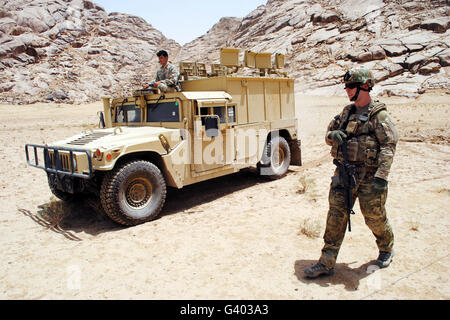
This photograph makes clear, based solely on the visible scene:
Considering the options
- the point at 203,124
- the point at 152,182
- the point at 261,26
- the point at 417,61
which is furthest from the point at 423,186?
the point at 261,26

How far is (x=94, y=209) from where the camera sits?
18.6ft

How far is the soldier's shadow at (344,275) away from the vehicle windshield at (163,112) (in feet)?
10.4

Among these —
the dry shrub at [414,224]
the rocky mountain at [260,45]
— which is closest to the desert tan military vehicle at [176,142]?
the dry shrub at [414,224]

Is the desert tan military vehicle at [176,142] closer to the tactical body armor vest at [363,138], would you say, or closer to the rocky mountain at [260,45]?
the tactical body armor vest at [363,138]

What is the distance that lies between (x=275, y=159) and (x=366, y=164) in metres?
4.33

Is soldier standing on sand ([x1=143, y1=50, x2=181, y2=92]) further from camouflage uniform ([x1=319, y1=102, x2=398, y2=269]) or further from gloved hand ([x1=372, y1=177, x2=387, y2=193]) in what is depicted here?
gloved hand ([x1=372, y1=177, x2=387, y2=193])

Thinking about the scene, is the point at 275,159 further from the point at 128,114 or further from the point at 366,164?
the point at 366,164

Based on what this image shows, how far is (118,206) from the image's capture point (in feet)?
15.6

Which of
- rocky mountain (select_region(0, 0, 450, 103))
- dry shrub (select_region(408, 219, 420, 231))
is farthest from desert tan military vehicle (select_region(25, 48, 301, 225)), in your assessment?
rocky mountain (select_region(0, 0, 450, 103))

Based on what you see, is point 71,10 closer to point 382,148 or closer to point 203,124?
point 203,124

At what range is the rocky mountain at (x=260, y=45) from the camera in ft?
80.2

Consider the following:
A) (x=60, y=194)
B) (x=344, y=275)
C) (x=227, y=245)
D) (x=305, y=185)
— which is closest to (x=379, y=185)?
(x=344, y=275)

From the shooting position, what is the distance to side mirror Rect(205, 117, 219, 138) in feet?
18.9
